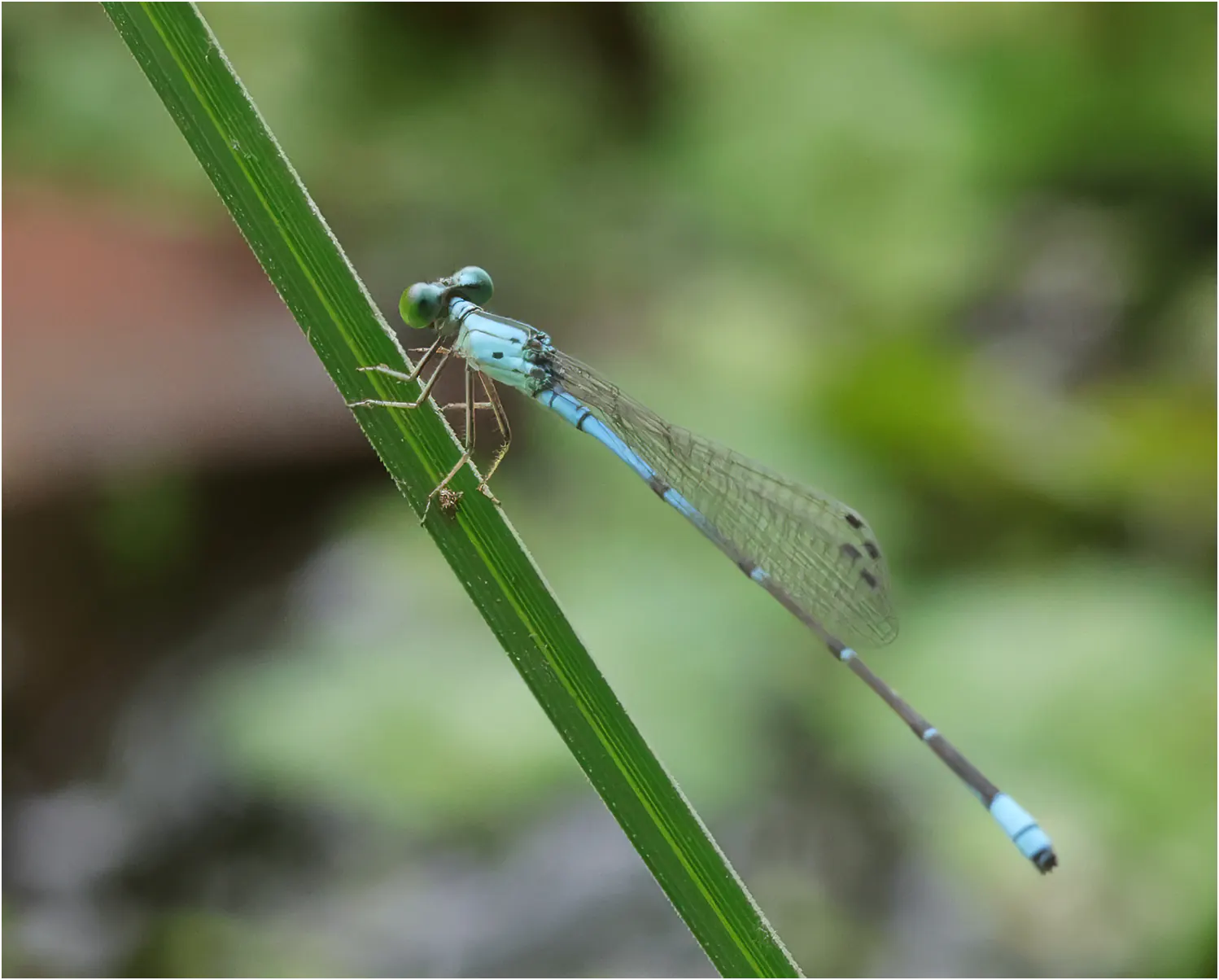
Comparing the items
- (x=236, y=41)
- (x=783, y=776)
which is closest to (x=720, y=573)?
(x=783, y=776)

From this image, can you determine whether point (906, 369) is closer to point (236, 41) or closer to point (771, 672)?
point (771, 672)

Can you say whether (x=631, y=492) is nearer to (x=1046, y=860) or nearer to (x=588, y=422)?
(x=588, y=422)

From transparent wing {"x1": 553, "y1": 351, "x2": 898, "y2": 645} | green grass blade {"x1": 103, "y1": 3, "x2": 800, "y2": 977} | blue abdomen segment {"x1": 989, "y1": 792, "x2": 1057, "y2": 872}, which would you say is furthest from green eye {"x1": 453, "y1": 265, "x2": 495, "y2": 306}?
blue abdomen segment {"x1": 989, "y1": 792, "x2": 1057, "y2": 872}

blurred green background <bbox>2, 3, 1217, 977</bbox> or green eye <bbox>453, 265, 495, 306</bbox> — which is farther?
blurred green background <bbox>2, 3, 1217, 977</bbox>

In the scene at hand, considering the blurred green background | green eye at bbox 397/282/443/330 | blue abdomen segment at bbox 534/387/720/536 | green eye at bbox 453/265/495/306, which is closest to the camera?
green eye at bbox 397/282/443/330

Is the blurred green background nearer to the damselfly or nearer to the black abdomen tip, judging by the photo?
the damselfly

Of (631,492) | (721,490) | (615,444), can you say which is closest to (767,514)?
(721,490)
